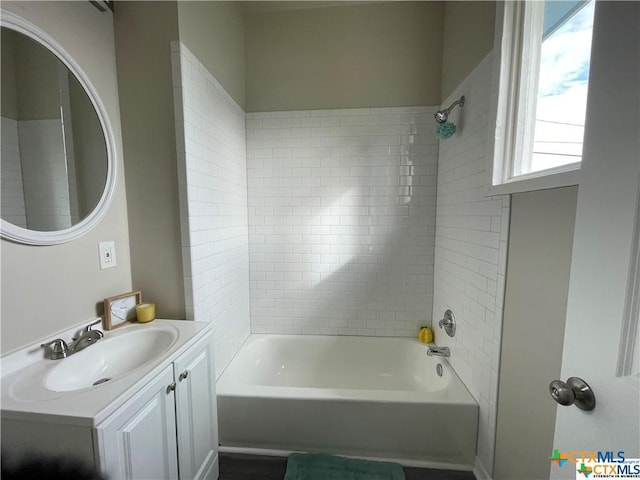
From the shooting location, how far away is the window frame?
118 cm

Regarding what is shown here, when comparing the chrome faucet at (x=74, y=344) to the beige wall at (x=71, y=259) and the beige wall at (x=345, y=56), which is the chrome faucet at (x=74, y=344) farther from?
the beige wall at (x=345, y=56)

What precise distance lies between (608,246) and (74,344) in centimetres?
169

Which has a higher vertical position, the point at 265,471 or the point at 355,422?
the point at 355,422

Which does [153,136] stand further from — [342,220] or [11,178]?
[342,220]

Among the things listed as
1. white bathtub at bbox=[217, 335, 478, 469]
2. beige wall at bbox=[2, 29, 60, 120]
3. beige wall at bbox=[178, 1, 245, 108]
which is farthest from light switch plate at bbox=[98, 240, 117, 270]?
beige wall at bbox=[178, 1, 245, 108]

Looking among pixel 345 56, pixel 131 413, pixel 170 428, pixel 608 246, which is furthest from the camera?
pixel 345 56

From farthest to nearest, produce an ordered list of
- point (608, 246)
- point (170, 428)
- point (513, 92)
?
point (513, 92)
point (170, 428)
point (608, 246)

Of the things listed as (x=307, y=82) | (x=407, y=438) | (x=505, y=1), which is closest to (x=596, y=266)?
(x=505, y=1)

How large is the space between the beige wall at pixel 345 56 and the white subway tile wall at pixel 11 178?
64.4 inches

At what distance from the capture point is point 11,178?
0.96 m

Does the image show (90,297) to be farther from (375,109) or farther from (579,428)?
(375,109)

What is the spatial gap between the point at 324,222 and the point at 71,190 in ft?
5.39

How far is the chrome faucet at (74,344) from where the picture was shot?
101cm

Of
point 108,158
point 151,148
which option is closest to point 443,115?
point 151,148
